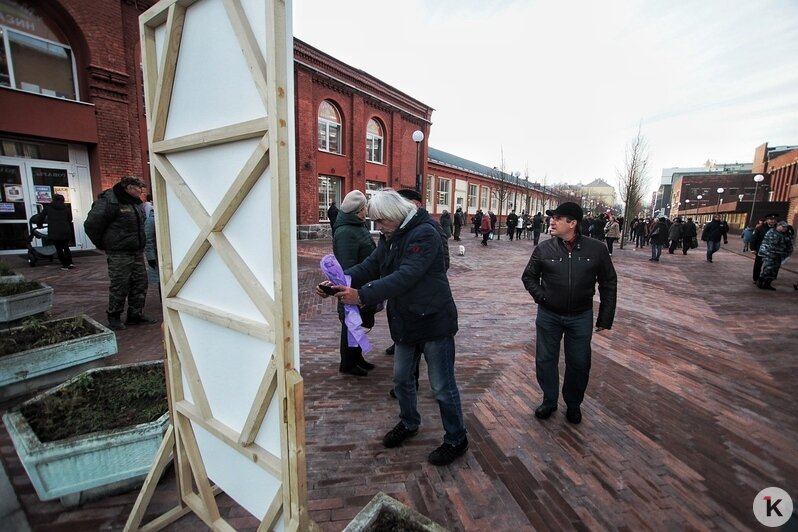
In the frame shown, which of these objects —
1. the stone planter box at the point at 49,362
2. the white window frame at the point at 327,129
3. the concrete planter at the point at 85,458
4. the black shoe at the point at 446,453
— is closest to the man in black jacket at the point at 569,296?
the black shoe at the point at 446,453

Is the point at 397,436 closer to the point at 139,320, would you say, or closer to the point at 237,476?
the point at 237,476

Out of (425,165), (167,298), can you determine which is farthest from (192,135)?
(425,165)

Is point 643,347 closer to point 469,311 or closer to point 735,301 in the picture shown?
point 469,311

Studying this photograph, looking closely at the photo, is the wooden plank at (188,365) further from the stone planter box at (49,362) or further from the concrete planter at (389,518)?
the stone planter box at (49,362)

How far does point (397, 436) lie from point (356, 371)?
4.33 ft

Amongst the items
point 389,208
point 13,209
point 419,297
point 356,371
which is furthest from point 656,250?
point 13,209

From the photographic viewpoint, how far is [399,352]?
2.69 metres

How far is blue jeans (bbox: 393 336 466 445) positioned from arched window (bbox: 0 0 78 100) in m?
13.3

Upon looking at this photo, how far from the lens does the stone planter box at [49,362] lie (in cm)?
318

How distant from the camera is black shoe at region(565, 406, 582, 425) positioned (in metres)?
3.23

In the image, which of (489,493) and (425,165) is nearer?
(489,493)

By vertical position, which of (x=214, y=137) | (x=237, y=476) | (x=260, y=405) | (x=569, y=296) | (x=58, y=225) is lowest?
(x=237, y=476)

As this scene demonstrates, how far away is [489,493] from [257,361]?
1.83m

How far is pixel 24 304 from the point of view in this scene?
14.9 feet
